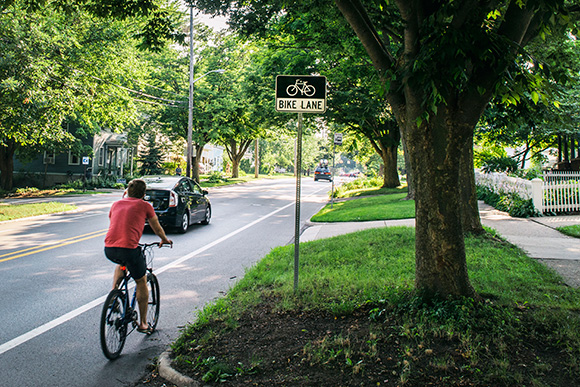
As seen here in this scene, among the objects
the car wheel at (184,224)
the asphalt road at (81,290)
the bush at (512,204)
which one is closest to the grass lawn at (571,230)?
the bush at (512,204)

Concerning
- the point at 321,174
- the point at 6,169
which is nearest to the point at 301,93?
the point at 6,169

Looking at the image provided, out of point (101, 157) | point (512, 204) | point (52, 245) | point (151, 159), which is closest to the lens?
point (52, 245)

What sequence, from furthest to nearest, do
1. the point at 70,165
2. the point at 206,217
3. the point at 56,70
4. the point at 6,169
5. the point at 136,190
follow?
the point at 70,165, the point at 6,169, the point at 56,70, the point at 206,217, the point at 136,190

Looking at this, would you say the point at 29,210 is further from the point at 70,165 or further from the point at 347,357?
the point at 70,165

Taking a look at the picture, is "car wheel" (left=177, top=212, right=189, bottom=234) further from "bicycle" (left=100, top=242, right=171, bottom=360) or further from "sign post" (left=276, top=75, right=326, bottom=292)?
"bicycle" (left=100, top=242, right=171, bottom=360)

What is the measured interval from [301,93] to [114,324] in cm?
349

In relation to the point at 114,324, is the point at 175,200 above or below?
above

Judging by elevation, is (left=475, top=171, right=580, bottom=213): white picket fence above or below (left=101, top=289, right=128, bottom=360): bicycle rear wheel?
above

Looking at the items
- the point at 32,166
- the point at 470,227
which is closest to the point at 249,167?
the point at 32,166

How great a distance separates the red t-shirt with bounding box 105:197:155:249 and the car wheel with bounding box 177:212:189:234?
8081mm

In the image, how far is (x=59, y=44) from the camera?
1988 cm

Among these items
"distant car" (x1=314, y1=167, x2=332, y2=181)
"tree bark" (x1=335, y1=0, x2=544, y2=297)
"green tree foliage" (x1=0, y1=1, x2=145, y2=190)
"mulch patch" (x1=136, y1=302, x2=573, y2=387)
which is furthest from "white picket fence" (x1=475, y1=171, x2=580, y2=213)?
"distant car" (x1=314, y1=167, x2=332, y2=181)

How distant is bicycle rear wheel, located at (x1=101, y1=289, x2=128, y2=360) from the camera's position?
177 inches

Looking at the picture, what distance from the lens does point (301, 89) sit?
19.9ft
